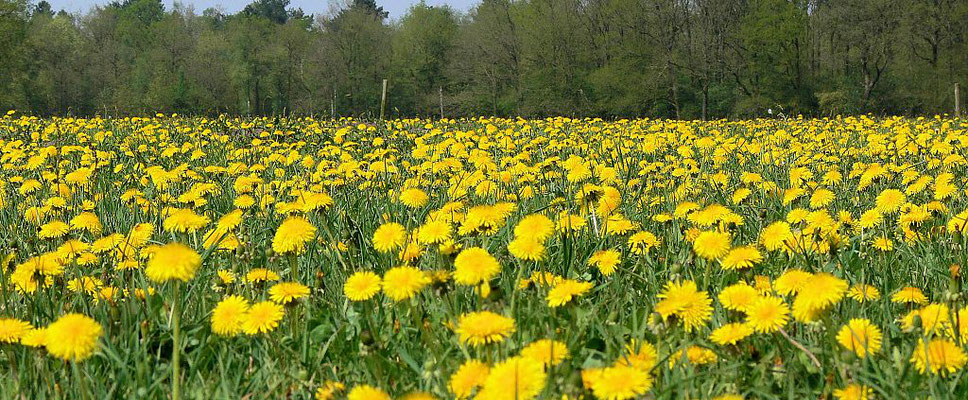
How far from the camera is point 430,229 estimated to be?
6.46 feet

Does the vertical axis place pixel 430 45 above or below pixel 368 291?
above

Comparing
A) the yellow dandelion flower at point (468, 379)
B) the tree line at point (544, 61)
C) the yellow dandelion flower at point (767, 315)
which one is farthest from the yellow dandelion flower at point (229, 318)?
the tree line at point (544, 61)

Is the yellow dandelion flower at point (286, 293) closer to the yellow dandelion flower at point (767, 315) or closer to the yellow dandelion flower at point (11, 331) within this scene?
the yellow dandelion flower at point (11, 331)

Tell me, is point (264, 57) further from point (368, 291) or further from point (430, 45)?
point (368, 291)

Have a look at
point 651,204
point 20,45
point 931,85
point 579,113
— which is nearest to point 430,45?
point 579,113

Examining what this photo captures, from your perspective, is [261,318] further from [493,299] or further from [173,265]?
[493,299]

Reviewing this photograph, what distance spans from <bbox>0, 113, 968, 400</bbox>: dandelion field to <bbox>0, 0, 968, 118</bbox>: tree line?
2118 centimetres

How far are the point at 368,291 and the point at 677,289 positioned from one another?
22.9 inches

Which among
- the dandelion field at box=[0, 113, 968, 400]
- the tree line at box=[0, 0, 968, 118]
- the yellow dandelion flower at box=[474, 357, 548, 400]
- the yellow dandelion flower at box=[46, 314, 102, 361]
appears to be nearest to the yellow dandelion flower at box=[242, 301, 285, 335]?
the dandelion field at box=[0, 113, 968, 400]

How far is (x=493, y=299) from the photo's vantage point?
Result: 1518 millimetres

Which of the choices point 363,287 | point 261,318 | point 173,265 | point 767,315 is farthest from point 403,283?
point 767,315

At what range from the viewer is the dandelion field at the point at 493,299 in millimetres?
1338

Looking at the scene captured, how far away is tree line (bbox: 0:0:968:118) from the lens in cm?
3612

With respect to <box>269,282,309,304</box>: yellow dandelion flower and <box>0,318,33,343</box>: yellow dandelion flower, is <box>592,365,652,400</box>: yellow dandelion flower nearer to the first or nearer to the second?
<box>269,282,309,304</box>: yellow dandelion flower
